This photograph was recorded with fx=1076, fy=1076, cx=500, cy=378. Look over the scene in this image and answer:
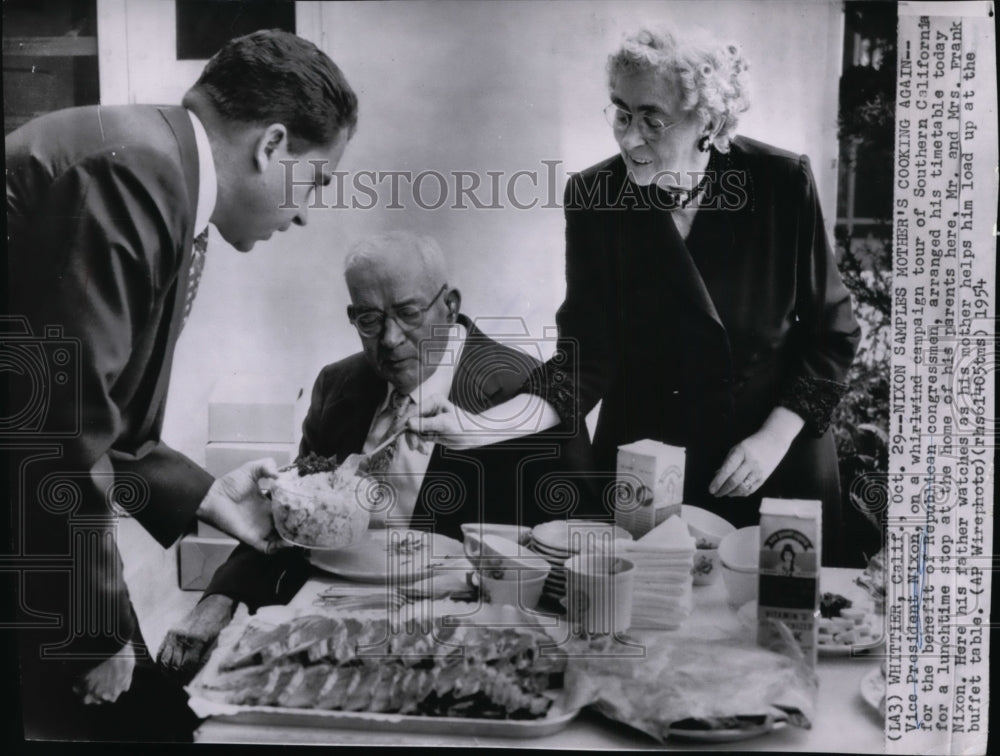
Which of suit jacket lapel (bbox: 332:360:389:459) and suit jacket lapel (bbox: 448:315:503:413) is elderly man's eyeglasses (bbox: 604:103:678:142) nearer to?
suit jacket lapel (bbox: 448:315:503:413)

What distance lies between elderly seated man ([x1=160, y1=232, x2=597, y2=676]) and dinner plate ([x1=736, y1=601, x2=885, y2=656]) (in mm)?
379

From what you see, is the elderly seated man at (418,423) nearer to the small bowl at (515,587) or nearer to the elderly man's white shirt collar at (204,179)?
the small bowl at (515,587)

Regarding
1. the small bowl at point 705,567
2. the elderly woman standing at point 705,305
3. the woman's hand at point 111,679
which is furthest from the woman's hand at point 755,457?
the woman's hand at point 111,679

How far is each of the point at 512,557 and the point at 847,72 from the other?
122 cm

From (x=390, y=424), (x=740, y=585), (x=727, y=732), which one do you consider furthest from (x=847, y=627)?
(x=390, y=424)

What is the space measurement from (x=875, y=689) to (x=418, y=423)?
1116 mm

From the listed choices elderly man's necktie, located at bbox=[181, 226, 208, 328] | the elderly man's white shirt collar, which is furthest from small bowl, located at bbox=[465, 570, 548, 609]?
the elderly man's white shirt collar

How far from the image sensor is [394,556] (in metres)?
2.30

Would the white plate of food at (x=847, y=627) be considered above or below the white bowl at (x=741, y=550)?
below

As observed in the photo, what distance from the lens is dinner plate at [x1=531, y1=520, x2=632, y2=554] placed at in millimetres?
2262

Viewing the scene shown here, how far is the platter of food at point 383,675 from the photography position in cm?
221

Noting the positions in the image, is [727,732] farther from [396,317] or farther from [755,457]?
[396,317]

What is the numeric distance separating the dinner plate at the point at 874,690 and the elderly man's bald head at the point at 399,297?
1138mm

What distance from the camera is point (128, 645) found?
232 centimetres
